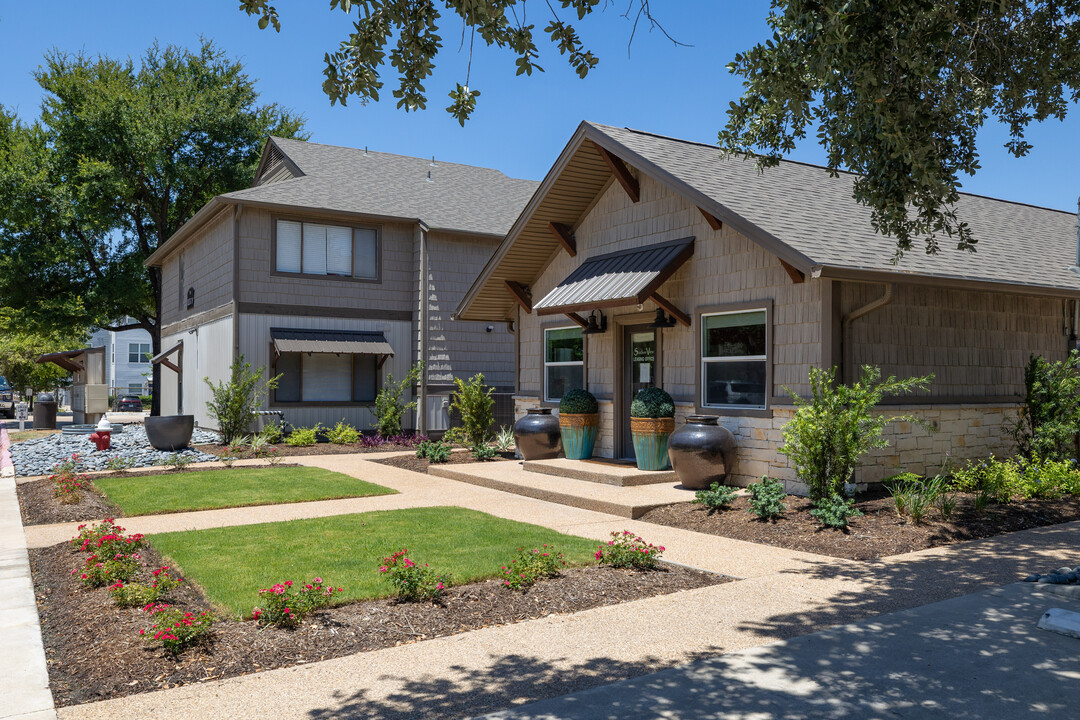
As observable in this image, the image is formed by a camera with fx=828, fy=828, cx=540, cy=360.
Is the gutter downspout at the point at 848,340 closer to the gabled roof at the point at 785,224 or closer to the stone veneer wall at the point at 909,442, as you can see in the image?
the gabled roof at the point at 785,224

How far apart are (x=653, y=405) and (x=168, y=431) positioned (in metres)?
10.6

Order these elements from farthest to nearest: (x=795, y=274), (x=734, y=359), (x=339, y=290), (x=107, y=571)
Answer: (x=339, y=290), (x=734, y=359), (x=795, y=274), (x=107, y=571)

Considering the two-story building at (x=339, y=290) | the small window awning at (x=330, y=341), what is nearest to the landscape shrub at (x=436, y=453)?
the two-story building at (x=339, y=290)

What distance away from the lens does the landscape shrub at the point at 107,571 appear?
6.47 m

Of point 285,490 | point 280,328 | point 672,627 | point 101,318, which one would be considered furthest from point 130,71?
point 672,627

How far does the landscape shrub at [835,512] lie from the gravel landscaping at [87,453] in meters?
11.5

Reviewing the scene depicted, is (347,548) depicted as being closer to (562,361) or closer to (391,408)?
(562,361)

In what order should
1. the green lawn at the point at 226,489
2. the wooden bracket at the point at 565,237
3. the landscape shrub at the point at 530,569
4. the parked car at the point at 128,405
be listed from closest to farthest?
the landscape shrub at the point at 530,569 → the green lawn at the point at 226,489 → the wooden bracket at the point at 565,237 → the parked car at the point at 128,405

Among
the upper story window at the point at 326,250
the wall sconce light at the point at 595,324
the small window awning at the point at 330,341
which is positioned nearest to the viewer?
the wall sconce light at the point at 595,324

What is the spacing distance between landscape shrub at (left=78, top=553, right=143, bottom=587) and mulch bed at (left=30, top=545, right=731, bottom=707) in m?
0.09

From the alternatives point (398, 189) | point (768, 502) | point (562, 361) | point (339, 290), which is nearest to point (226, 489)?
point (562, 361)

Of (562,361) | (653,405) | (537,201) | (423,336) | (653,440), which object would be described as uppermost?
(537,201)

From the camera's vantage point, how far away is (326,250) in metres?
20.3

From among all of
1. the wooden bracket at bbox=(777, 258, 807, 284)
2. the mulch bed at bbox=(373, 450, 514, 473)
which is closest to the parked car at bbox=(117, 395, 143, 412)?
the mulch bed at bbox=(373, 450, 514, 473)
